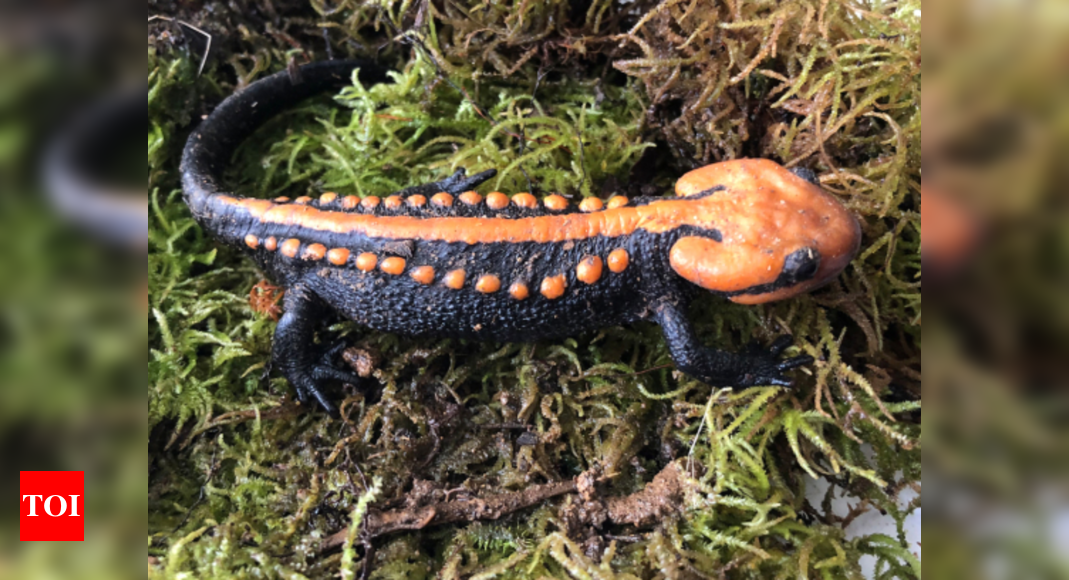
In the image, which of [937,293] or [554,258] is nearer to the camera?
[937,293]

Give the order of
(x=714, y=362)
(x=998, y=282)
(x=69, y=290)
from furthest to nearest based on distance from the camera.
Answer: (x=714, y=362)
(x=69, y=290)
(x=998, y=282)

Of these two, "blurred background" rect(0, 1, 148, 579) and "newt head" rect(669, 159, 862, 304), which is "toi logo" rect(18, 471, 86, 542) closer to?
"blurred background" rect(0, 1, 148, 579)

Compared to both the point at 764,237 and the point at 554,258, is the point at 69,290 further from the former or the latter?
the point at 764,237

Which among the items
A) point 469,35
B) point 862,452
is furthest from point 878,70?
point 469,35

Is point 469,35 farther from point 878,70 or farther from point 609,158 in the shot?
point 878,70

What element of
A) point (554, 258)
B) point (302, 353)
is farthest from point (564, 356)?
point (302, 353)

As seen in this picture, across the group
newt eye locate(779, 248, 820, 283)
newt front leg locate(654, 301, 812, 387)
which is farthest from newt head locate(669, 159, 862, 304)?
newt front leg locate(654, 301, 812, 387)

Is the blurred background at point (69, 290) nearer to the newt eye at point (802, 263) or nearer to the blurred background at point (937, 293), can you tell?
the blurred background at point (937, 293)
